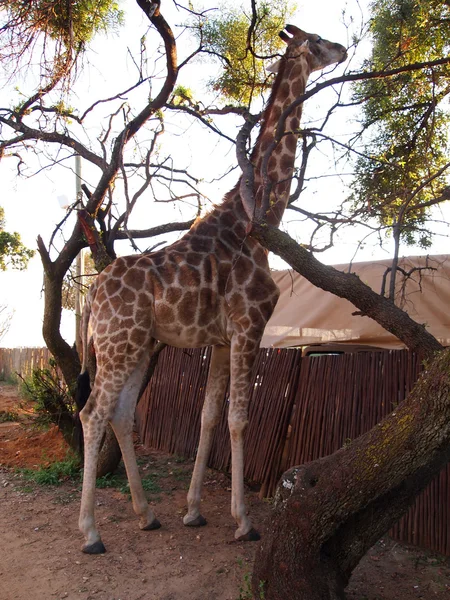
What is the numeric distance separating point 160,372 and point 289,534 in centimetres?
475

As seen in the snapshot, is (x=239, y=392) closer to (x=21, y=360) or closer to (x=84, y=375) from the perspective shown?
(x=84, y=375)

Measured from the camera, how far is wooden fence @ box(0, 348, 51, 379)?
16984mm

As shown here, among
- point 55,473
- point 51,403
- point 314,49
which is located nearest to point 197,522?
point 55,473

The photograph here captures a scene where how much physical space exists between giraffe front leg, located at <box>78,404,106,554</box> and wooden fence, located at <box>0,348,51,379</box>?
1249 centimetres

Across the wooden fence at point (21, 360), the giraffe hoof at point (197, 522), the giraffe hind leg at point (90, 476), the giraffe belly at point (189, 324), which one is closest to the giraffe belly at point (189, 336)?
the giraffe belly at point (189, 324)

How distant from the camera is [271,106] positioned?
219 inches

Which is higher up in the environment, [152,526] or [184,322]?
[184,322]

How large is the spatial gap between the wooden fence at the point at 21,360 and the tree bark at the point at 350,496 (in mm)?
14370

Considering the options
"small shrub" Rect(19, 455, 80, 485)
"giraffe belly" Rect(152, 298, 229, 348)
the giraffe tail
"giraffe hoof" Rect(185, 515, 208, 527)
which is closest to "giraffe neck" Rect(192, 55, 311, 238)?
"giraffe belly" Rect(152, 298, 229, 348)

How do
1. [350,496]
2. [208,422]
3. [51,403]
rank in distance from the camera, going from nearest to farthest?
[350,496] < [208,422] < [51,403]

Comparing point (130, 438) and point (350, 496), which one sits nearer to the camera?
point (350, 496)

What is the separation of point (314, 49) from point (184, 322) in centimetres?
304

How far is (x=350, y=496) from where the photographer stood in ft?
9.73

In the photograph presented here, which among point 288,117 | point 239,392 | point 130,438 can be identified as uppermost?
point 288,117
